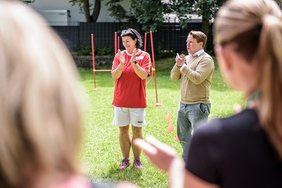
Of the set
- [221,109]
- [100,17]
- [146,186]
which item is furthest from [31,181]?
[100,17]

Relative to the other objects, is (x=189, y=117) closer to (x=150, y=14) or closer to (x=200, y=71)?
(x=200, y=71)

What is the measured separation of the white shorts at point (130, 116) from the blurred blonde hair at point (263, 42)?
13.5 ft

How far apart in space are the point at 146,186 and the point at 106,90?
25.0 ft

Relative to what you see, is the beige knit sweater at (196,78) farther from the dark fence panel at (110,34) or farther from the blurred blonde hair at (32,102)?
the dark fence panel at (110,34)

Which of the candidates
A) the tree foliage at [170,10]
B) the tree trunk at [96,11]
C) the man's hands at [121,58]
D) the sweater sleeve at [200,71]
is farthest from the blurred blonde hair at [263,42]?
the tree trunk at [96,11]

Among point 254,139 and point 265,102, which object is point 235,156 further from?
point 265,102

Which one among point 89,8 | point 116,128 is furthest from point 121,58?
point 89,8

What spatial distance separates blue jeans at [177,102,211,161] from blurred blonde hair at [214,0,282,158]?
151 inches

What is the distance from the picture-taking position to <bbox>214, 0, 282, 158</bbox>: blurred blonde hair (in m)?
1.39

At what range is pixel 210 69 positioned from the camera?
5.32 metres

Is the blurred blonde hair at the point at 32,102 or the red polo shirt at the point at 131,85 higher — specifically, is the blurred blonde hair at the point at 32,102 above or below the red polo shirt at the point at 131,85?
above

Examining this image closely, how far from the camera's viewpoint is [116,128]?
8.21 m

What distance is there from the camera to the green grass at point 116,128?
5660mm

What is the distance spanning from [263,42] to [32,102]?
766mm
